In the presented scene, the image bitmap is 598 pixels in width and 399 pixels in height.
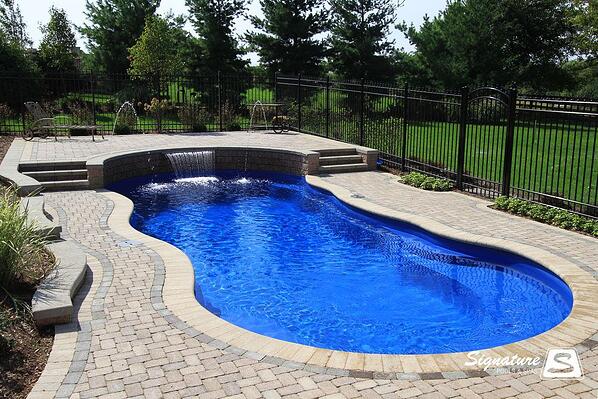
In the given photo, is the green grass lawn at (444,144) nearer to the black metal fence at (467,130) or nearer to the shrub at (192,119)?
the black metal fence at (467,130)

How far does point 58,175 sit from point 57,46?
2121cm

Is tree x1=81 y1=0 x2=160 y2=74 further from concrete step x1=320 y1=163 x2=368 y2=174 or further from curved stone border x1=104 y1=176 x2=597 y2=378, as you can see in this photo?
curved stone border x1=104 y1=176 x2=597 y2=378

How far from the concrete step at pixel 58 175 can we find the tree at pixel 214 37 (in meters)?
16.3

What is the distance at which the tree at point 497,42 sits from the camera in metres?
27.9

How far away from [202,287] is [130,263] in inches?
37.6

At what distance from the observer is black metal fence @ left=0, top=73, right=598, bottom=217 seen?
952 cm

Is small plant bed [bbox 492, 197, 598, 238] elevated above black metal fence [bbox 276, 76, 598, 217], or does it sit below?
below

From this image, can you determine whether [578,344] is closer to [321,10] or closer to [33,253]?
[33,253]

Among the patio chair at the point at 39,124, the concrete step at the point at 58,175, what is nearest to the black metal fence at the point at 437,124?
the patio chair at the point at 39,124

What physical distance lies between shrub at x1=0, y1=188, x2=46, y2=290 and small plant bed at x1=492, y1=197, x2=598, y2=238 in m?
7.41

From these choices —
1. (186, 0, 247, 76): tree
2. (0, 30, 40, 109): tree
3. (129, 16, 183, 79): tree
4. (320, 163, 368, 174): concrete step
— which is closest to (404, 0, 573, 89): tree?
(186, 0, 247, 76): tree

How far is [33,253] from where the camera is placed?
5.84m
